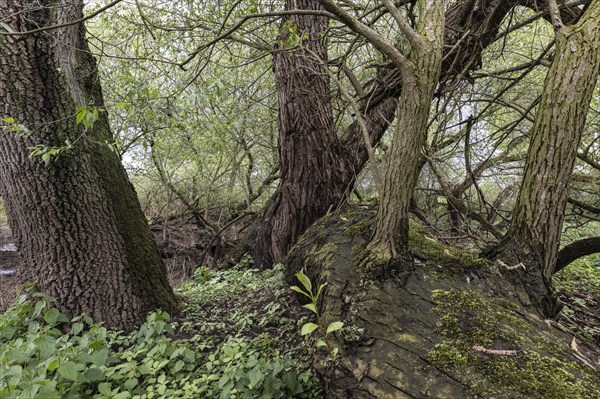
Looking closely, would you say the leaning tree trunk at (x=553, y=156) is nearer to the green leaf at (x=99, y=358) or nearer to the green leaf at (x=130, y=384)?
the green leaf at (x=130, y=384)

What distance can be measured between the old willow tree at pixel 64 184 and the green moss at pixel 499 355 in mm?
2458

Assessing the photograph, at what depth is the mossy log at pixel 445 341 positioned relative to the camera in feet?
3.80

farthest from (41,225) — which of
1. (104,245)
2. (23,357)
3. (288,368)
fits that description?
(288,368)

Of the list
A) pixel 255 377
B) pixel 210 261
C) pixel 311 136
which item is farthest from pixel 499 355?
pixel 210 261

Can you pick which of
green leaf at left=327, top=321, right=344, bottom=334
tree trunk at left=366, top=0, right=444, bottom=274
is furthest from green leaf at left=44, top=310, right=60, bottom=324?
tree trunk at left=366, top=0, right=444, bottom=274

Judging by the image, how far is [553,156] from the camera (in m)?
1.55

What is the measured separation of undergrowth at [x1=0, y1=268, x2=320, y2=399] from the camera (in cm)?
167

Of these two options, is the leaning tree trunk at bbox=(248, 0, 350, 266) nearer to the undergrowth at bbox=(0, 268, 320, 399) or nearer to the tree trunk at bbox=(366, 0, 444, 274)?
the undergrowth at bbox=(0, 268, 320, 399)

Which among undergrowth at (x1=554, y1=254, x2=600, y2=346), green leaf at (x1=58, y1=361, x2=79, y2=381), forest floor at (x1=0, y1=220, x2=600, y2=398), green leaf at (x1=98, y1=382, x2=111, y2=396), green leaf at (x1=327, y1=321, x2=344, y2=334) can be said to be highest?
green leaf at (x1=327, y1=321, x2=344, y2=334)

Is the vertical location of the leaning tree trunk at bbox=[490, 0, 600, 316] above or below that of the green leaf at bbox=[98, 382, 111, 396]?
above

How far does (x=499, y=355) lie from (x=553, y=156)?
0.99 m

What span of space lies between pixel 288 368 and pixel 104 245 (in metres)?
1.85

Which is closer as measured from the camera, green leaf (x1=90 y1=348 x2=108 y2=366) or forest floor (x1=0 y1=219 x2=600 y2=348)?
green leaf (x1=90 y1=348 x2=108 y2=366)

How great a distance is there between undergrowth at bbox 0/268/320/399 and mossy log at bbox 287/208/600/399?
1.60 feet
